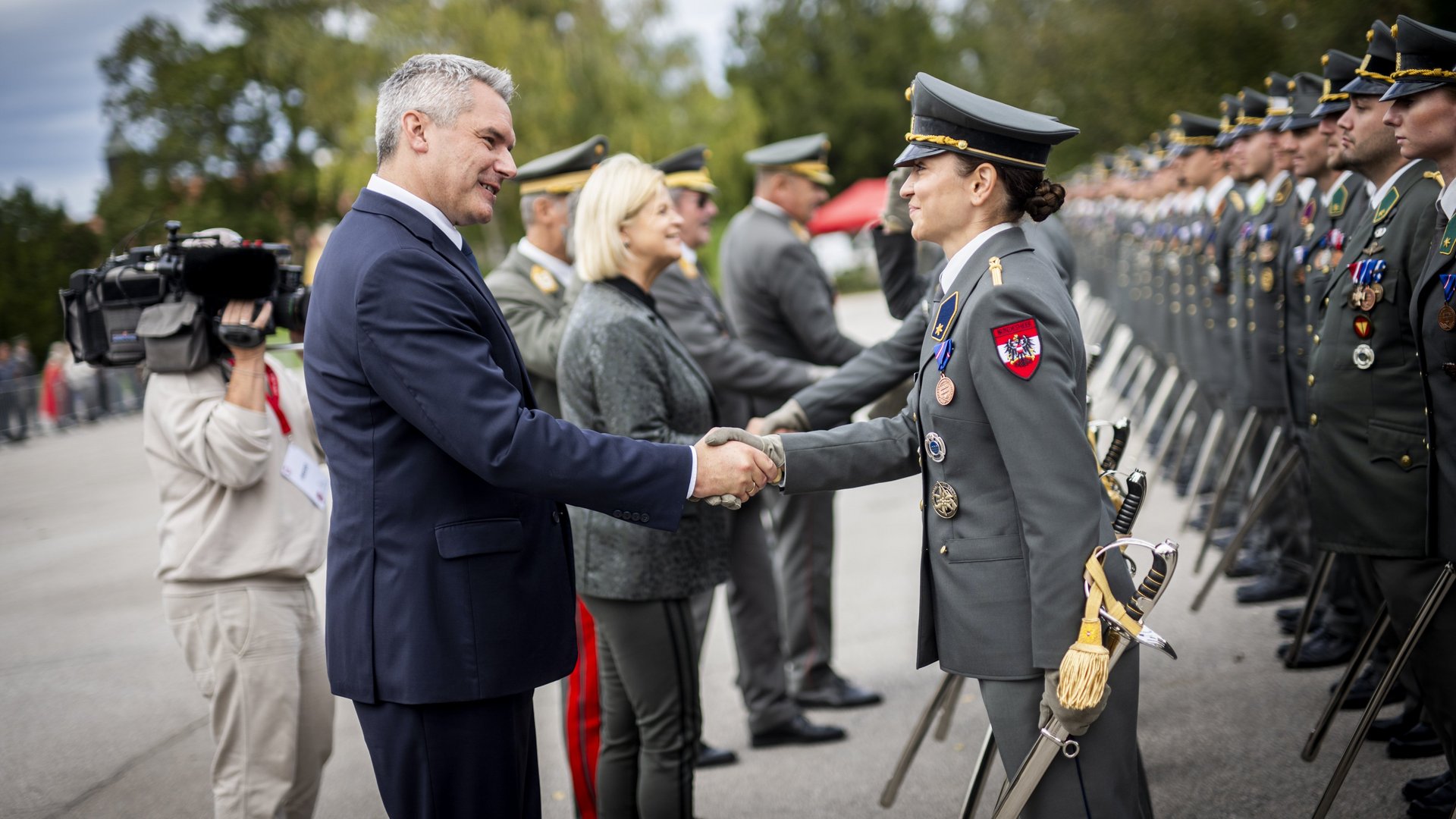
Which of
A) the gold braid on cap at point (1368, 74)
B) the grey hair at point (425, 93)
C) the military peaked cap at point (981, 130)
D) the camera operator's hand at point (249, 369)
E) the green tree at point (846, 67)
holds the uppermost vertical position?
the green tree at point (846, 67)

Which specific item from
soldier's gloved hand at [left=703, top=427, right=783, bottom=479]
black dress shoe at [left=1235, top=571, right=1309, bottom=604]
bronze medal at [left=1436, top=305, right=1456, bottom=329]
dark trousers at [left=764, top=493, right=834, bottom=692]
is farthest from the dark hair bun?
black dress shoe at [left=1235, top=571, right=1309, bottom=604]

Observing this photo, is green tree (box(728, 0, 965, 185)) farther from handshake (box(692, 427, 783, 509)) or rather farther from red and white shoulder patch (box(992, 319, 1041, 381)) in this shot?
red and white shoulder patch (box(992, 319, 1041, 381))

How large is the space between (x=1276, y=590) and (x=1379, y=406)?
2727mm

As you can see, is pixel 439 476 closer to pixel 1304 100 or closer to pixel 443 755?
pixel 443 755

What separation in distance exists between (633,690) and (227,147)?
41.8 m

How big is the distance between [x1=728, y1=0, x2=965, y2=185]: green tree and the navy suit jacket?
44940mm

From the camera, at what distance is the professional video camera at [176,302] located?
11.0 ft

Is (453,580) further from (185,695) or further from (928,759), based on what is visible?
(185,695)

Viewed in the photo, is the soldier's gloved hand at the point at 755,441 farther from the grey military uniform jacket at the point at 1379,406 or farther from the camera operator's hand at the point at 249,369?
the grey military uniform jacket at the point at 1379,406

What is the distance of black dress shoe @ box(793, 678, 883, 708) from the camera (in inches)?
204

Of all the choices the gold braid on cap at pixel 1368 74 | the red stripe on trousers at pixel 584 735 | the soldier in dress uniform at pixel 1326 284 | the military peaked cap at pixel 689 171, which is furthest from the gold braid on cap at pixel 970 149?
the military peaked cap at pixel 689 171

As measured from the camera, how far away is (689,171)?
19.0 feet

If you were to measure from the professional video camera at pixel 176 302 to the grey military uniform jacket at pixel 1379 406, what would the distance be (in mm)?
3232

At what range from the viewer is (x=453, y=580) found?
8.12 feet
